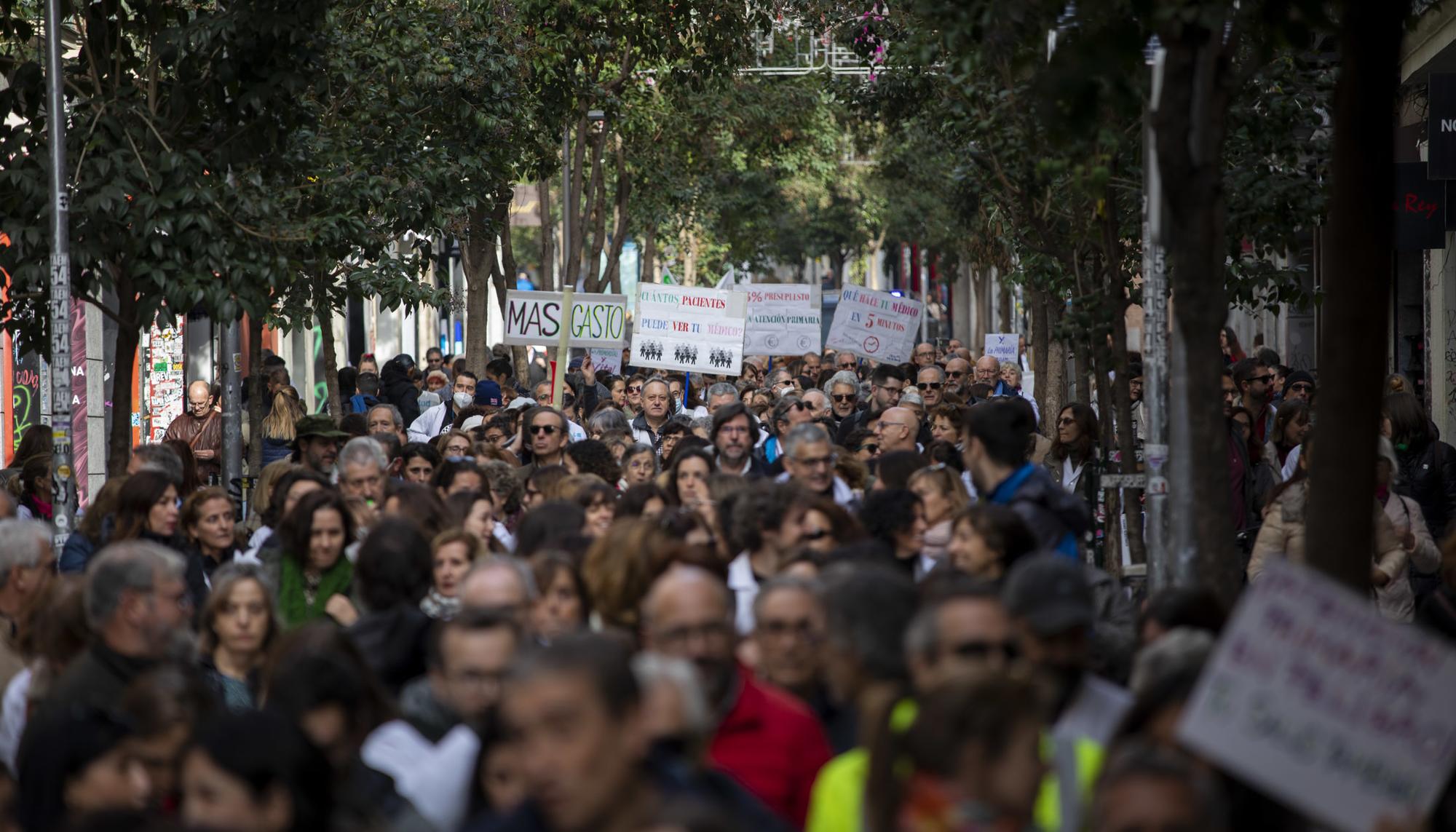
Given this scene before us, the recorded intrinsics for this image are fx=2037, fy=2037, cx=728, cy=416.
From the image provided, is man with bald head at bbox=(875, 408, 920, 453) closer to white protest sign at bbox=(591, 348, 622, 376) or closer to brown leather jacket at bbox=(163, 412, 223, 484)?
brown leather jacket at bbox=(163, 412, 223, 484)

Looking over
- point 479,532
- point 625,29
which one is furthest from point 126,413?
point 625,29

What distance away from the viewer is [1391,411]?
42.0 feet

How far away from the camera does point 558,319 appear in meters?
20.4

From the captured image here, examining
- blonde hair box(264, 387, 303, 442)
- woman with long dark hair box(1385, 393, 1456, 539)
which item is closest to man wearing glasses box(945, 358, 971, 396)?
blonde hair box(264, 387, 303, 442)

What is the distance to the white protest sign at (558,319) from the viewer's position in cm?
2012

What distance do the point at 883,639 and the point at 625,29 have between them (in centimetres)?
2036

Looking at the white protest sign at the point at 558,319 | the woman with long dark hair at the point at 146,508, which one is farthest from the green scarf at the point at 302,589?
the white protest sign at the point at 558,319

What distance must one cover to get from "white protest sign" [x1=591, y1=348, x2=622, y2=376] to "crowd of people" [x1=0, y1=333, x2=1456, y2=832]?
53.9 feet

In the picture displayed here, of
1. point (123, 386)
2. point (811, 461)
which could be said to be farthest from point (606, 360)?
point (811, 461)

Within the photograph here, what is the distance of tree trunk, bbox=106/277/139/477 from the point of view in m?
11.5

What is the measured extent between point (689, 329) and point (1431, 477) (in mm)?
9633

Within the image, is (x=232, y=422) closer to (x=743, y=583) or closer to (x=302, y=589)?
(x=302, y=589)

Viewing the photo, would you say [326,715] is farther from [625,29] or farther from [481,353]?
[481,353]

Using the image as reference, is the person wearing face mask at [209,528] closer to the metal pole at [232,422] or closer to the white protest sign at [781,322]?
the metal pole at [232,422]
